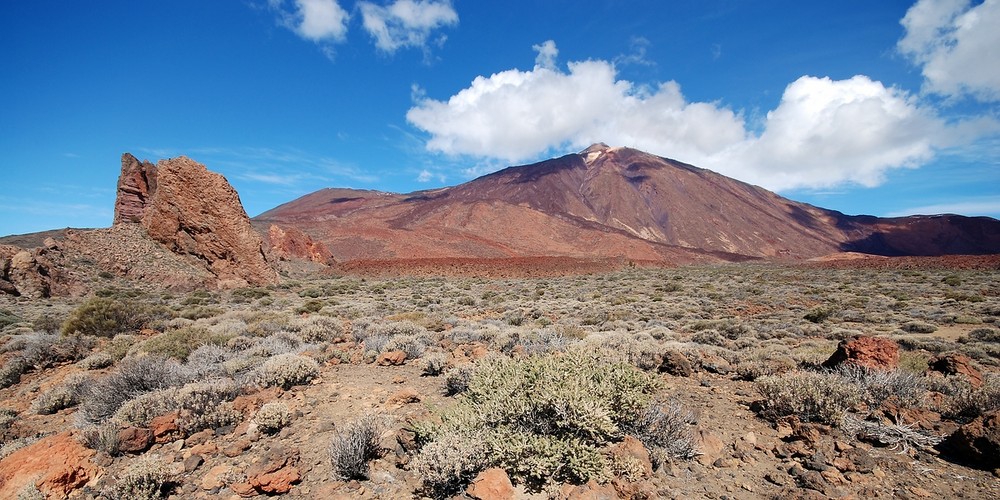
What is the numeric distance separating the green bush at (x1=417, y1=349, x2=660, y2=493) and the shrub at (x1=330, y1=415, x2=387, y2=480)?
45cm

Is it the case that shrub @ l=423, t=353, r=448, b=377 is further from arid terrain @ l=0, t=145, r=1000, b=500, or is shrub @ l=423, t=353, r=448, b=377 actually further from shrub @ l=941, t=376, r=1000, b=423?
shrub @ l=941, t=376, r=1000, b=423

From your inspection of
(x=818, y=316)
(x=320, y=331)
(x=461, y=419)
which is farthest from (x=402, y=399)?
(x=818, y=316)

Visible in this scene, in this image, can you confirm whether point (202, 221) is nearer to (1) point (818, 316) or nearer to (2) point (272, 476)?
(2) point (272, 476)

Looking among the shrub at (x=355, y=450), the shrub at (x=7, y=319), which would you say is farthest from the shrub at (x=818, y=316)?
the shrub at (x=7, y=319)

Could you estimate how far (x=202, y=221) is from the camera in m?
21.8

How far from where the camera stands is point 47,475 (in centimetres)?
332

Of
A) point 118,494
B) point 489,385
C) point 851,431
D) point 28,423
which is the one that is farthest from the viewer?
Result: point 28,423

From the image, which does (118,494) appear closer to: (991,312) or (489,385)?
(489,385)

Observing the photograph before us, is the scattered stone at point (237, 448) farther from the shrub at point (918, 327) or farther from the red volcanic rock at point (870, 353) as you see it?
the shrub at point (918, 327)

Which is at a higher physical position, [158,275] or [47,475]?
[158,275]

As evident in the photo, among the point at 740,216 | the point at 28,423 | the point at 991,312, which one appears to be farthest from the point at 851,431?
the point at 740,216

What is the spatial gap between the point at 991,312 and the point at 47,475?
20704 mm

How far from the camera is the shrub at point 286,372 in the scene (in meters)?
5.80

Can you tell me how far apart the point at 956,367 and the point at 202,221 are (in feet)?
88.7
